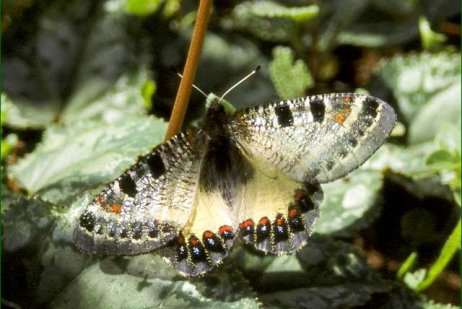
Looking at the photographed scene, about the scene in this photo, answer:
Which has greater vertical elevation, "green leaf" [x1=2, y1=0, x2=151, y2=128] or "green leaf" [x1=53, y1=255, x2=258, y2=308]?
"green leaf" [x1=2, y1=0, x2=151, y2=128]

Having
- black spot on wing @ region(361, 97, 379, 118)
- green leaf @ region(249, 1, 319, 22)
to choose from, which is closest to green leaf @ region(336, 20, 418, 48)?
green leaf @ region(249, 1, 319, 22)

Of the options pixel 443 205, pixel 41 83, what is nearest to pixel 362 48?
pixel 443 205

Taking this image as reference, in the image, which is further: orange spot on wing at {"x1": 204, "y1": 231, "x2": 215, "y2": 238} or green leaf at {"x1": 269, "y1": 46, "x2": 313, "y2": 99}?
green leaf at {"x1": 269, "y1": 46, "x2": 313, "y2": 99}

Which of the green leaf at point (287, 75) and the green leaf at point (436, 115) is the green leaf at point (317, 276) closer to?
the green leaf at point (287, 75)

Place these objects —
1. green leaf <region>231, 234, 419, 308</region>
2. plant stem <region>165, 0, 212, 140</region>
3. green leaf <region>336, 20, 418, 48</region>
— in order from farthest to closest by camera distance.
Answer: green leaf <region>336, 20, 418, 48</region>, green leaf <region>231, 234, 419, 308</region>, plant stem <region>165, 0, 212, 140</region>

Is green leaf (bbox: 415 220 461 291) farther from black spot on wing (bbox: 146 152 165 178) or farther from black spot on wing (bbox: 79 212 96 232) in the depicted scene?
black spot on wing (bbox: 79 212 96 232)

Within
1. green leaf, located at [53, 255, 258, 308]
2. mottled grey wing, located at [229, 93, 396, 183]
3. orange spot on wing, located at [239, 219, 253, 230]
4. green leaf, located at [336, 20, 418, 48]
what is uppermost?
green leaf, located at [336, 20, 418, 48]

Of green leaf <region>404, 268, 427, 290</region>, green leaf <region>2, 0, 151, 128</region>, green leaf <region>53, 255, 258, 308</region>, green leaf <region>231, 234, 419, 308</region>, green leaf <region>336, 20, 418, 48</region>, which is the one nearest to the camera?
green leaf <region>53, 255, 258, 308</region>
